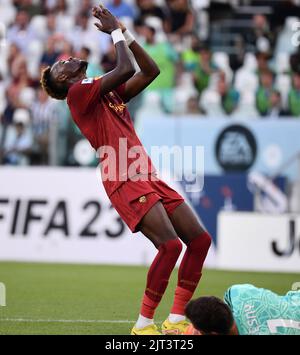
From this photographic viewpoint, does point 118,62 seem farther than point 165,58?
No

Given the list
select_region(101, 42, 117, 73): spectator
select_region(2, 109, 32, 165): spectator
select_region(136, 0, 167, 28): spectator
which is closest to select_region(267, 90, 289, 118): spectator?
select_region(101, 42, 117, 73): spectator

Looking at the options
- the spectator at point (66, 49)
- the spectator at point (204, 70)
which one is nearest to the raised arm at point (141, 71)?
the spectator at point (204, 70)

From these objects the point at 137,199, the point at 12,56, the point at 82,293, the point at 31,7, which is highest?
the point at 31,7

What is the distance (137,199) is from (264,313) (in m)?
1.67

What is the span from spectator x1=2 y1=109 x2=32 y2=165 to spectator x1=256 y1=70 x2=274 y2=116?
4358 millimetres

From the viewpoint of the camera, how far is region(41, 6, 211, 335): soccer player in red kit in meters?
7.98

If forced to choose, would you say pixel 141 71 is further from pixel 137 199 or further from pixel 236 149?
pixel 236 149

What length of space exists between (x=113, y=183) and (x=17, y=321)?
1.82 metres

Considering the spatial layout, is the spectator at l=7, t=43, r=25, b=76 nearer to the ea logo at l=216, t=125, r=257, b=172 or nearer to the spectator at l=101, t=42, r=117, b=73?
the spectator at l=101, t=42, r=117, b=73

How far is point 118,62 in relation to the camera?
7.98 meters

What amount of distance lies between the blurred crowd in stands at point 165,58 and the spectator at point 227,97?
0.06 ft

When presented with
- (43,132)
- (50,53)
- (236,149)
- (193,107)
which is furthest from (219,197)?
(50,53)

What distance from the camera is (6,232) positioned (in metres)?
16.1
